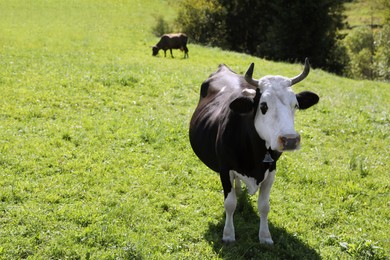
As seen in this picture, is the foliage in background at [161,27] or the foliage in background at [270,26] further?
the foliage in background at [161,27]

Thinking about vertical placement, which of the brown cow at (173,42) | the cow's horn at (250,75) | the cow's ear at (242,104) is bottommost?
the brown cow at (173,42)

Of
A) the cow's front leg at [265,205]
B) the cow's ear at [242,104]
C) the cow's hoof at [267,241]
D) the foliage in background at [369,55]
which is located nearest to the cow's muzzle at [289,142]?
the cow's ear at [242,104]

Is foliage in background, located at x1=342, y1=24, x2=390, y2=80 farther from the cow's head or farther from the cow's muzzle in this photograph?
the cow's muzzle

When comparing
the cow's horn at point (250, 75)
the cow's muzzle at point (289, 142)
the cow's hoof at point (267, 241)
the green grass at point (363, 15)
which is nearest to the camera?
the cow's muzzle at point (289, 142)

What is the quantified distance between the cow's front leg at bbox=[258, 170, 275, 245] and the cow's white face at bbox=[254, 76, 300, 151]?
3.15 feet

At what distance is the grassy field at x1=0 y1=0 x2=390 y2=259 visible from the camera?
259 inches

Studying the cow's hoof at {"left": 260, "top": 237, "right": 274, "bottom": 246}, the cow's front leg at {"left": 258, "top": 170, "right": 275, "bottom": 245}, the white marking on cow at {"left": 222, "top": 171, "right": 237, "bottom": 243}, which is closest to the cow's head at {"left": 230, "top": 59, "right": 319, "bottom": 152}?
the cow's front leg at {"left": 258, "top": 170, "right": 275, "bottom": 245}

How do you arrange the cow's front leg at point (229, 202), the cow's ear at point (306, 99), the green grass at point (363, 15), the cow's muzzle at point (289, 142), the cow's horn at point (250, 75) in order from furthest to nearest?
the green grass at point (363, 15)
the cow's front leg at point (229, 202)
the cow's ear at point (306, 99)
the cow's horn at point (250, 75)
the cow's muzzle at point (289, 142)

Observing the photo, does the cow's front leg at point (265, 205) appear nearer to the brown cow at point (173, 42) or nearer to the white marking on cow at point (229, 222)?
the white marking on cow at point (229, 222)

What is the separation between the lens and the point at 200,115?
25.3 feet

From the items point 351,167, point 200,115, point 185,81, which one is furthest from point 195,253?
point 185,81

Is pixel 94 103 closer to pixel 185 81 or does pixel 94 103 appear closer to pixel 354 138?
pixel 185 81

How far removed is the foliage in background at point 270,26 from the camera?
3719 centimetres

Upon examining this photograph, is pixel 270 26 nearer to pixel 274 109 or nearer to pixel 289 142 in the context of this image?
pixel 274 109
